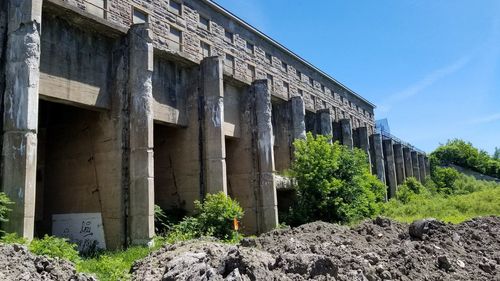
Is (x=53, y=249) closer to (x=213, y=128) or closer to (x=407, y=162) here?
(x=213, y=128)

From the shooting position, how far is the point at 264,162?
1844 centimetres

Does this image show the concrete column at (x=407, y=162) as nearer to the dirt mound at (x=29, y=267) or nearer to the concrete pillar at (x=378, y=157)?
the concrete pillar at (x=378, y=157)

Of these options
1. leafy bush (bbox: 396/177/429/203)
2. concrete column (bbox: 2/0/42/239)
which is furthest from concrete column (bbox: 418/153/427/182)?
concrete column (bbox: 2/0/42/239)

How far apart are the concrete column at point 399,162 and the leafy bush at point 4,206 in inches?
1512

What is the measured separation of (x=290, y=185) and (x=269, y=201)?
8.84ft

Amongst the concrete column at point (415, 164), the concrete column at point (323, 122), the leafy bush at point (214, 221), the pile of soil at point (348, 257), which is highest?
the concrete column at point (323, 122)

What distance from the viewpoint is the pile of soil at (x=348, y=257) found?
6004 mm

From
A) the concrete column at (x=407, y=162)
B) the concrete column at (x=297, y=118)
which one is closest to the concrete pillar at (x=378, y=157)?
the concrete column at (x=407, y=162)

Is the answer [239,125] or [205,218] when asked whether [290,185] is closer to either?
[239,125]

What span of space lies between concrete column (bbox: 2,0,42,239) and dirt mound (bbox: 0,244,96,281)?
337cm

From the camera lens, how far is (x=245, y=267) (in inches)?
224

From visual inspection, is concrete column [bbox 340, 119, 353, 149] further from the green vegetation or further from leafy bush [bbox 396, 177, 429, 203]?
the green vegetation

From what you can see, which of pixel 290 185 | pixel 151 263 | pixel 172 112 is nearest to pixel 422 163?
pixel 290 185

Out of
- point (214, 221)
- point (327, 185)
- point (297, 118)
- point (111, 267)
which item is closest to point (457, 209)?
point (327, 185)
